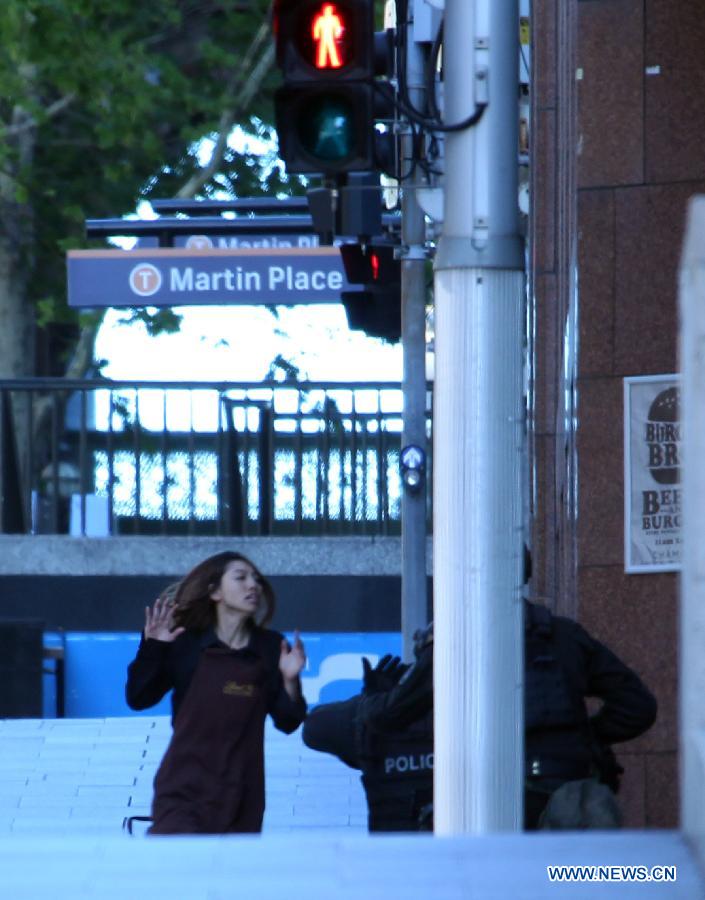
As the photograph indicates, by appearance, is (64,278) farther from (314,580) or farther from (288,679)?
(288,679)

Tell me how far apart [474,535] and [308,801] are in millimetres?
4965

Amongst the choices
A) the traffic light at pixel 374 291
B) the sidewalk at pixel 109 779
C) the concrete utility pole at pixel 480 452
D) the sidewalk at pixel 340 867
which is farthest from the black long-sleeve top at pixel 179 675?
the traffic light at pixel 374 291

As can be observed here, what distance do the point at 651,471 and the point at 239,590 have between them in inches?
81.7

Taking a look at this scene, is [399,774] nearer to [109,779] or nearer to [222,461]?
[109,779]

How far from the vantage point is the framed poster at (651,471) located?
7.64 metres

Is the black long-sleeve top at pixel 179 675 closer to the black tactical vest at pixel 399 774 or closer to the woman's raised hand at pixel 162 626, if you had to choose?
the woman's raised hand at pixel 162 626

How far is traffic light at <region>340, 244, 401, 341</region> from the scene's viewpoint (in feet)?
34.7

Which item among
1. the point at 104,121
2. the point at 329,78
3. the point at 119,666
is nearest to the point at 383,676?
the point at 329,78

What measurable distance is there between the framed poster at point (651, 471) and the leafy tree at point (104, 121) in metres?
9.58

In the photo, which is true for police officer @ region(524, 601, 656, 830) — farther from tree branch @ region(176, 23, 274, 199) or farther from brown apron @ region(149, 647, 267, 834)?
tree branch @ region(176, 23, 274, 199)

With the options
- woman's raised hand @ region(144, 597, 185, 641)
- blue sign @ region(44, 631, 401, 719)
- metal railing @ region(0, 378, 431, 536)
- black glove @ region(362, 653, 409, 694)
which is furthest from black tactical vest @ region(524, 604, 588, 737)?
metal railing @ region(0, 378, 431, 536)

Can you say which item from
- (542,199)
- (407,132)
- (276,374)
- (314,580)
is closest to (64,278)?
(276,374)

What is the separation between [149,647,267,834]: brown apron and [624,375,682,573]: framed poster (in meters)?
2.04

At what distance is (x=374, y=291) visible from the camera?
36.9 feet
